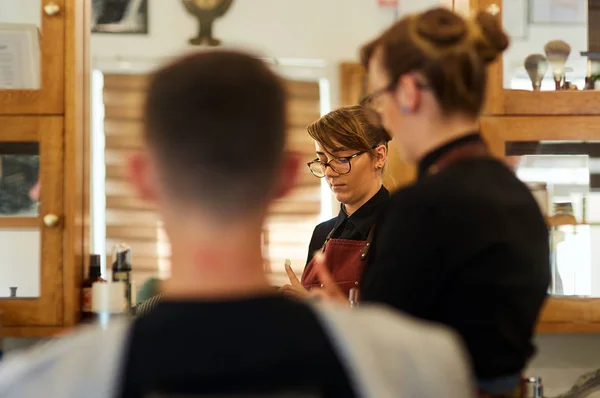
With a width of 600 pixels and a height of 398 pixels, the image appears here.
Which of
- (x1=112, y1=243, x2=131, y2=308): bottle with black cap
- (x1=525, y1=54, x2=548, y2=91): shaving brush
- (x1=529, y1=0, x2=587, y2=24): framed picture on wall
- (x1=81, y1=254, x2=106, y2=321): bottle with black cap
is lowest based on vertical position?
(x1=81, y1=254, x2=106, y2=321): bottle with black cap

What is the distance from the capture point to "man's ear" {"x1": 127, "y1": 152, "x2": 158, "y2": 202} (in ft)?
2.47

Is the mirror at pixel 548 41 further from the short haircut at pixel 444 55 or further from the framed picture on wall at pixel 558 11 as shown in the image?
the short haircut at pixel 444 55

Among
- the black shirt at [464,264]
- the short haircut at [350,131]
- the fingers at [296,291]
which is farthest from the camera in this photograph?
the short haircut at [350,131]

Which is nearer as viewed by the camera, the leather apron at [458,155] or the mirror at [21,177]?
the leather apron at [458,155]

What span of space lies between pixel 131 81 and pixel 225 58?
3083 mm

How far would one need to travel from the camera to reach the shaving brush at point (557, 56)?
1.89 m

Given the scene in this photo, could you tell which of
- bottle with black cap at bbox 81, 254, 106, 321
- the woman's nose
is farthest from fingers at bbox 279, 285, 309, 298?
bottle with black cap at bbox 81, 254, 106, 321

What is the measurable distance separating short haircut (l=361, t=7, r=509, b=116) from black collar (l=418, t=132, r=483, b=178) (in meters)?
0.03

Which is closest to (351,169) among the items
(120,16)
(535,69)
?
(535,69)

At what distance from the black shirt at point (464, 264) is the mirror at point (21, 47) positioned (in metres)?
1.13

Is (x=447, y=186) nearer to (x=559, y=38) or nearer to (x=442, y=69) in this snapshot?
(x=442, y=69)

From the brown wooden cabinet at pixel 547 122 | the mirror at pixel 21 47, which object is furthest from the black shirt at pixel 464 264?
the mirror at pixel 21 47

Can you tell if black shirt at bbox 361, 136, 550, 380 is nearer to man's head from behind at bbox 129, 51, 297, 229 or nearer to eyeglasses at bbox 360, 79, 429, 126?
eyeglasses at bbox 360, 79, 429, 126

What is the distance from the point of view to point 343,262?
74.0 inches
